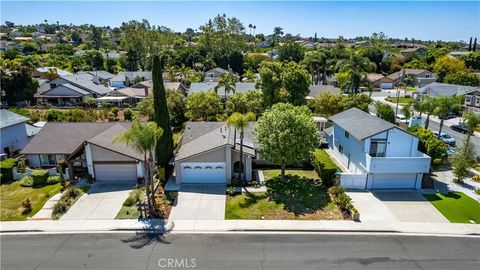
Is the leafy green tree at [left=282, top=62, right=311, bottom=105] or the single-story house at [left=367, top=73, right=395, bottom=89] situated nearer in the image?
the leafy green tree at [left=282, top=62, right=311, bottom=105]

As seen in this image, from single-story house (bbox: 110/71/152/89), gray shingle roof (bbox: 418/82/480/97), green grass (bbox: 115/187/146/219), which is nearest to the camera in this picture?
green grass (bbox: 115/187/146/219)

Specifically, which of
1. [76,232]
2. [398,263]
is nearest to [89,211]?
[76,232]

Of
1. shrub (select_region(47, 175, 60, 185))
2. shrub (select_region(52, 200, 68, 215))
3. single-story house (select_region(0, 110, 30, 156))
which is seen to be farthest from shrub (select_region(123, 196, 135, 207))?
single-story house (select_region(0, 110, 30, 156))

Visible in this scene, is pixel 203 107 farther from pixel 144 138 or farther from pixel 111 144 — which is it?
pixel 144 138

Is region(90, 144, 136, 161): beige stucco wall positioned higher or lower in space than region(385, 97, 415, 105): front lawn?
higher

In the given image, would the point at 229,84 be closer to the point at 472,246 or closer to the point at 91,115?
the point at 91,115

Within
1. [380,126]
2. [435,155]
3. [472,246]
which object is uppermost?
[380,126]

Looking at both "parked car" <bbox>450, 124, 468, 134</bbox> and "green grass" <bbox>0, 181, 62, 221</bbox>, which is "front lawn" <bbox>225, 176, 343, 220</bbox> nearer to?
"green grass" <bbox>0, 181, 62, 221</bbox>
